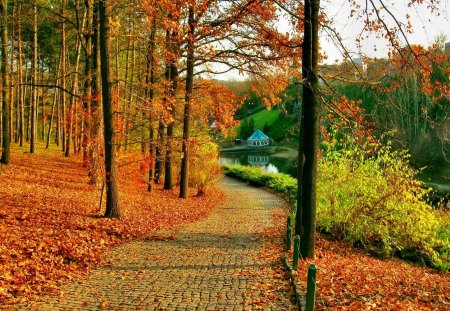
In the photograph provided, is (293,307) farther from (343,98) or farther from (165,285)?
(343,98)

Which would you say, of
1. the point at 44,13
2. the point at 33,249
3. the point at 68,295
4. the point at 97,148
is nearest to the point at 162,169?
the point at 44,13

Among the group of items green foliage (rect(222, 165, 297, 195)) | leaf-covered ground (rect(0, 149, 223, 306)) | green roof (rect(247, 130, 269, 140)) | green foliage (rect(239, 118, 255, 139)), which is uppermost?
green foliage (rect(239, 118, 255, 139))

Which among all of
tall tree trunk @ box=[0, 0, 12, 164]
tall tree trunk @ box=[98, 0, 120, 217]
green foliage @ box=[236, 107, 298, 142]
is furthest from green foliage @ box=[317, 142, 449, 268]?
green foliage @ box=[236, 107, 298, 142]

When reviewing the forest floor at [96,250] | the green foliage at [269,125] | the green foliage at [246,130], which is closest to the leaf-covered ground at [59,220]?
the forest floor at [96,250]

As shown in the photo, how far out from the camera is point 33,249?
7.92 meters

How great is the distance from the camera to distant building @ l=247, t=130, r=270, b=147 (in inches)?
4031

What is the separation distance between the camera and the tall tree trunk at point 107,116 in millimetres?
11406

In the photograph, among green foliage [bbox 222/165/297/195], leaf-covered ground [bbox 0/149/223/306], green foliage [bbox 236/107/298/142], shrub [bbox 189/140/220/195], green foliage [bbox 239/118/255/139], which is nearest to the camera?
leaf-covered ground [bbox 0/149/223/306]

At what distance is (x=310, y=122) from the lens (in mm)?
8492

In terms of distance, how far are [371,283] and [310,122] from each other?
11.1 ft

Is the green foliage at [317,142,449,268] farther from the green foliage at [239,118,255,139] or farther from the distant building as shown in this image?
the green foliage at [239,118,255,139]

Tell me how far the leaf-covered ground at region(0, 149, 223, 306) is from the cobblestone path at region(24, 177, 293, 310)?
57 cm

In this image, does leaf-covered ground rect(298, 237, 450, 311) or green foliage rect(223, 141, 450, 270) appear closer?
leaf-covered ground rect(298, 237, 450, 311)

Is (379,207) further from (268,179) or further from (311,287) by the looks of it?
(268,179)
